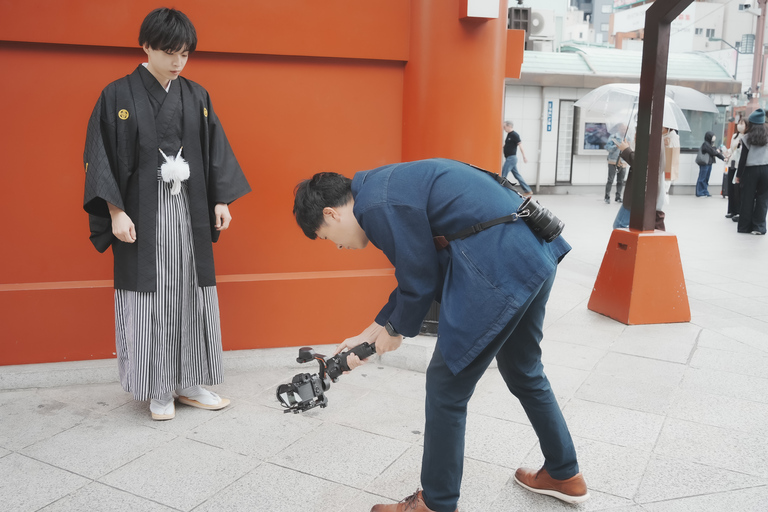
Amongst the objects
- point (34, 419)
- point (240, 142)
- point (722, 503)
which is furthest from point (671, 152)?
point (34, 419)

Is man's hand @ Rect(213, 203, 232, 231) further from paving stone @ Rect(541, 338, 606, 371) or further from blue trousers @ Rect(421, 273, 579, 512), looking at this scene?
paving stone @ Rect(541, 338, 606, 371)

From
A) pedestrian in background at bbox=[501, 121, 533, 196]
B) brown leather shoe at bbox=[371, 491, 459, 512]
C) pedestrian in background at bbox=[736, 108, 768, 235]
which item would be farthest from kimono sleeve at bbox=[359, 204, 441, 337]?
pedestrian in background at bbox=[501, 121, 533, 196]

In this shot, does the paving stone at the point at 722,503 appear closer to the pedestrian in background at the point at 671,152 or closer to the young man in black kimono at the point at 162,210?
the young man in black kimono at the point at 162,210

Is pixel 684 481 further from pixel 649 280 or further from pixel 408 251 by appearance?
pixel 649 280

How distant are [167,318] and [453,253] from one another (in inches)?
67.3

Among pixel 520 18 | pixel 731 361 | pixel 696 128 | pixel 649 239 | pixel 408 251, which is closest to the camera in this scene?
pixel 408 251

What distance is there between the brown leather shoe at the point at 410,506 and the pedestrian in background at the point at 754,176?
8.61 metres

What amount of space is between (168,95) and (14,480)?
1.73m

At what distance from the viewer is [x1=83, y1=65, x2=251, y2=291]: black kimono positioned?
2805 mm

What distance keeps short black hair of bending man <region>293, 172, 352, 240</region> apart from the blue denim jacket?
82 millimetres

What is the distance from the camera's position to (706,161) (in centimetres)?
1402

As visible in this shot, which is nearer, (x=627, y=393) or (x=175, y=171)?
(x=175, y=171)

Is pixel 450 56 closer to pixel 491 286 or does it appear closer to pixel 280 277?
pixel 280 277

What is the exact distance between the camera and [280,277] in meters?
3.78
